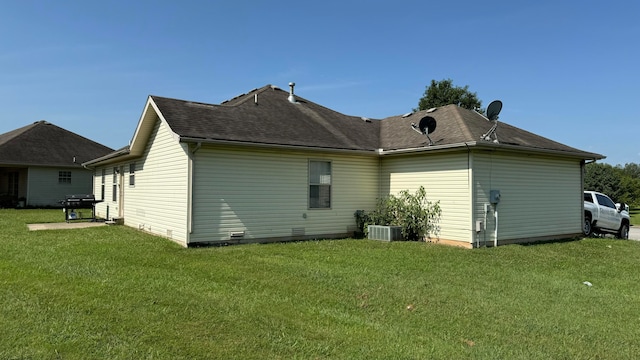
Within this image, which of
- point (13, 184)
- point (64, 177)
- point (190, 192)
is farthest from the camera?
point (13, 184)

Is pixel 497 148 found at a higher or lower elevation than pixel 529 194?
higher

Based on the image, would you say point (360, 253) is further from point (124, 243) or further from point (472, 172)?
point (124, 243)

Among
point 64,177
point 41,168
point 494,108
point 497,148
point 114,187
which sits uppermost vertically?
point 494,108

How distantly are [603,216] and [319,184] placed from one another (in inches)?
446

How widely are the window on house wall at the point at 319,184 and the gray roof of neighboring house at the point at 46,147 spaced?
2077cm

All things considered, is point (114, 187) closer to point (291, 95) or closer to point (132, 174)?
point (132, 174)

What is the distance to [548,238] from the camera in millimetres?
13211

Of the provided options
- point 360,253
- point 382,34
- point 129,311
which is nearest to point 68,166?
point 382,34

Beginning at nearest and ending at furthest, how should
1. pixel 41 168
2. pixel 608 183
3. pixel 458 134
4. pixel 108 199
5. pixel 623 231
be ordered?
pixel 458 134 < pixel 623 231 < pixel 108 199 < pixel 41 168 < pixel 608 183

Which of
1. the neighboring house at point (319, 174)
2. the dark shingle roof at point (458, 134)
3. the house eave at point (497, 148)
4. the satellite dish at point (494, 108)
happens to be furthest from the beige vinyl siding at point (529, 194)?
the satellite dish at point (494, 108)

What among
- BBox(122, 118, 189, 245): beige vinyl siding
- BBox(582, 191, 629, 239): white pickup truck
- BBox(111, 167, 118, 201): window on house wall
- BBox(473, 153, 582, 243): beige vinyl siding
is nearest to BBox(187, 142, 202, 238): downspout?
BBox(122, 118, 189, 245): beige vinyl siding

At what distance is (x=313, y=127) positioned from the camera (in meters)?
14.2

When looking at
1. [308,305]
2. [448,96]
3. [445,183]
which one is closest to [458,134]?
[445,183]

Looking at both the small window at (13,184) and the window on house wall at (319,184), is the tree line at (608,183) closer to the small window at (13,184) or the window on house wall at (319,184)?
the window on house wall at (319,184)
